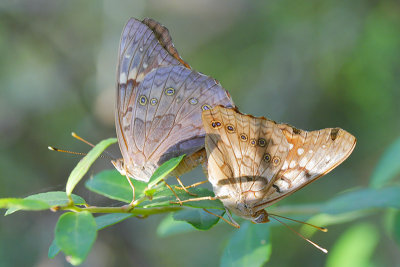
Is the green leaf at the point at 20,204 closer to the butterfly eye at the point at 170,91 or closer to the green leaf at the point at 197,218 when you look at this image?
the green leaf at the point at 197,218

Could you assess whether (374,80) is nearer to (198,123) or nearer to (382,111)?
(382,111)

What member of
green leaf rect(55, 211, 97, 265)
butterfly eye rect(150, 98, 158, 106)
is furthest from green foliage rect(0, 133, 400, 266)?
butterfly eye rect(150, 98, 158, 106)

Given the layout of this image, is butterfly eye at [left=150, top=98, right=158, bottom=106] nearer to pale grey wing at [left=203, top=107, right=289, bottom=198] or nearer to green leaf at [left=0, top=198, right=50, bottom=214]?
pale grey wing at [left=203, top=107, right=289, bottom=198]

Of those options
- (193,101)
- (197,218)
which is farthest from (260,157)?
(193,101)

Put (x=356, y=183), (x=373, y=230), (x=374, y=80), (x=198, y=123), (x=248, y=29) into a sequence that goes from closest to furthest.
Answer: (x=198, y=123) < (x=373, y=230) < (x=374, y=80) < (x=356, y=183) < (x=248, y=29)

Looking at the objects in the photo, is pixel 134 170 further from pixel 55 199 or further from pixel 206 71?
pixel 206 71

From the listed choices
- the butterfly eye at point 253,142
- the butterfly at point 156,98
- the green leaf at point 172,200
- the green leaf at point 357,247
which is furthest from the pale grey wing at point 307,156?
the green leaf at point 357,247

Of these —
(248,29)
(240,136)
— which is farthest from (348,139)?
(248,29)
